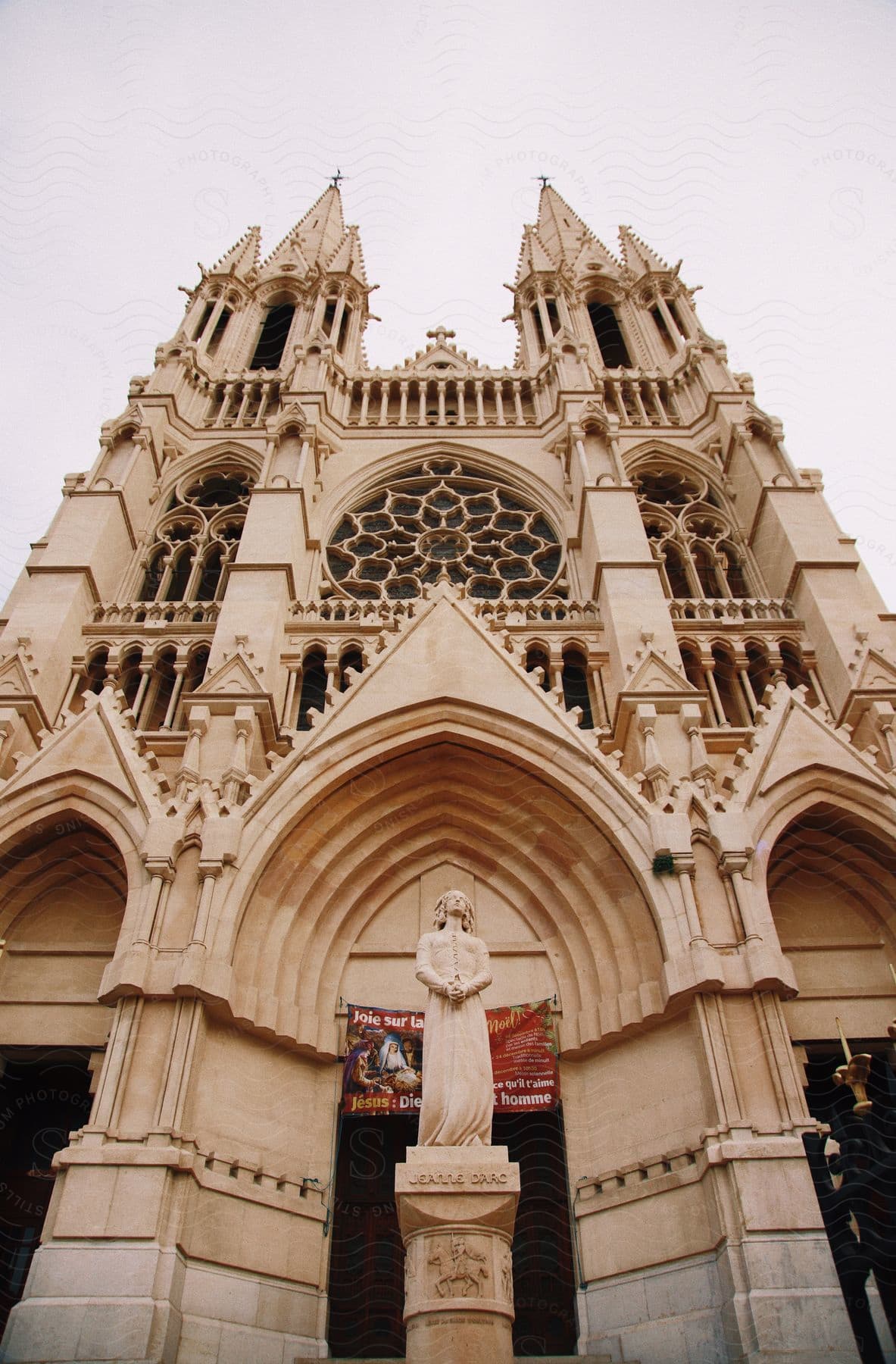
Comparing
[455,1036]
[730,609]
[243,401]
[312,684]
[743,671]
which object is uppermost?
[243,401]

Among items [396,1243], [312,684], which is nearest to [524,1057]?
[396,1243]

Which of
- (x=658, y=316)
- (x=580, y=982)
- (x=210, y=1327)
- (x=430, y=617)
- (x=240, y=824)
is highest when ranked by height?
(x=658, y=316)

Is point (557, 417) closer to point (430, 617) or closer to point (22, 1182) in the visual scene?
point (430, 617)

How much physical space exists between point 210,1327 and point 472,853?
20.0ft

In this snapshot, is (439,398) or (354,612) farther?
(439,398)

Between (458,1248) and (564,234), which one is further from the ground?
(564,234)

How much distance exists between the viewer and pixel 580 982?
11586mm

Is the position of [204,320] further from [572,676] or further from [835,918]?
[835,918]

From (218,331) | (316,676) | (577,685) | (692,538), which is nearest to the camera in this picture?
(577,685)

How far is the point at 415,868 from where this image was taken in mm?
13086

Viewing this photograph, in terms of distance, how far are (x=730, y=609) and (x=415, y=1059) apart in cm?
926

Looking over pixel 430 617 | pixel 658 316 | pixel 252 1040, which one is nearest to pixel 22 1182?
pixel 252 1040

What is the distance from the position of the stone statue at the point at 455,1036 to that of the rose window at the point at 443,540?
9.71 meters

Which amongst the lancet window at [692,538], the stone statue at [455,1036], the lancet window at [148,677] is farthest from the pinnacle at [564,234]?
the stone statue at [455,1036]
